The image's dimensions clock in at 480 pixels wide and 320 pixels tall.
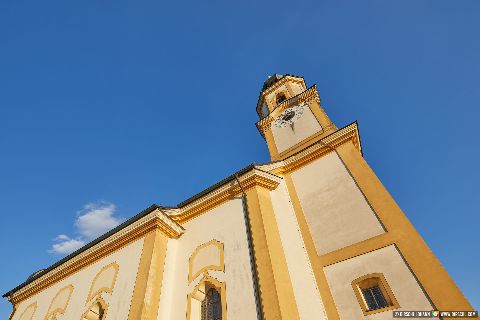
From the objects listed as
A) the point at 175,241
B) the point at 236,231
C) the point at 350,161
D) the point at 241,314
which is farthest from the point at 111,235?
the point at 350,161

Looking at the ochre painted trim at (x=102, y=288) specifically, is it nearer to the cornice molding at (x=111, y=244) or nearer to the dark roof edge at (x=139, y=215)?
the cornice molding at (x=111, y=244)

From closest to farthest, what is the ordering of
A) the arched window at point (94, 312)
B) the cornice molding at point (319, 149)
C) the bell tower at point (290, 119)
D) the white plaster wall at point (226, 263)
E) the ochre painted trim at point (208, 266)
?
the white plaster wall at point (226, 263) < the ochre painted trim at point (208, 266) < the arched window at point (94, 312) < the cornice molding at point (319, 149) < the bell tower at point (290, 119)

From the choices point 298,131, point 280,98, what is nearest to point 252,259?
point 298,131

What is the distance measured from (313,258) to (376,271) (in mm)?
2096

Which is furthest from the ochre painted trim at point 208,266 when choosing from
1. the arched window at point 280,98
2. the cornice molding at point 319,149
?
the arched window at point 280,98

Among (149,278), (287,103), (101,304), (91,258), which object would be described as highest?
(287,103)

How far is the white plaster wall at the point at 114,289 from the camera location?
1123cm

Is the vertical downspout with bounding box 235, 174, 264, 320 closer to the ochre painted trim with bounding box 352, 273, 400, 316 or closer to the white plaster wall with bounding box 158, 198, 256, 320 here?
the white plaster wall with bounding box 158, 198, 256, 320

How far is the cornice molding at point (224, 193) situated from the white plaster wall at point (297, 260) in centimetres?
65

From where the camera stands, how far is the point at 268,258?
9.63 m

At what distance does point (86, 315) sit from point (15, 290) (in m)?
7.68

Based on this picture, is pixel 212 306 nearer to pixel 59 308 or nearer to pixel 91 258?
pixel 91 258

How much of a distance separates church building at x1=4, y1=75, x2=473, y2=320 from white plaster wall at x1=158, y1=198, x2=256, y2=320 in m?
0.04

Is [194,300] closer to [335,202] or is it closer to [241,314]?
[241,314]
